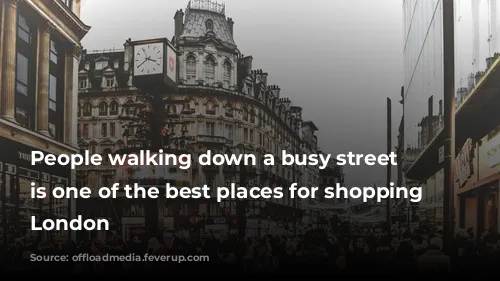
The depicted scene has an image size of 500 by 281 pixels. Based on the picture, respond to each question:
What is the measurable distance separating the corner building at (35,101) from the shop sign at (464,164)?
4199mm

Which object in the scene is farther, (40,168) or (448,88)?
(40,168)

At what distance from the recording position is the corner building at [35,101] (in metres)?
8.06

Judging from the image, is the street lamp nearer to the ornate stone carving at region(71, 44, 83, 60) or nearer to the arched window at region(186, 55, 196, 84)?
the arched window at region(186, 55, 196, 84)

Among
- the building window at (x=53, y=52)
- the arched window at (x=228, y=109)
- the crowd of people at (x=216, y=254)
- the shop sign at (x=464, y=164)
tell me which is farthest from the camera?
the building window at (x=53, y=52)

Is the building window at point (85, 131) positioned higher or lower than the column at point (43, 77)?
lower

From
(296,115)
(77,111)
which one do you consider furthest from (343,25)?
(77,111)

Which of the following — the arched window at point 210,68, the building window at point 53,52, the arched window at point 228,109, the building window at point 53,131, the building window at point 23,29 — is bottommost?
the building window at point 53,131

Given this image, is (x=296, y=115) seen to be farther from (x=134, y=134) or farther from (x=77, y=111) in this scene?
(x=77, y=111)

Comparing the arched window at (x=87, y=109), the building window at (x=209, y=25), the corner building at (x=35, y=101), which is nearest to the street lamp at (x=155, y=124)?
the arched window at (x=87, y=109)

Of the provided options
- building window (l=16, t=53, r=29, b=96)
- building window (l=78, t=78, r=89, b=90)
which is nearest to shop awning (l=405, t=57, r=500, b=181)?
building window (l=78, t=78, r=89, b=90)

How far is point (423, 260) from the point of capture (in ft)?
22.6

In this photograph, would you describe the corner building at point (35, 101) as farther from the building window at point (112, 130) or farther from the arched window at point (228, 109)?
the arched window at point (228, 109)

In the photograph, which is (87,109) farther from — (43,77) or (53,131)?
(43,77)

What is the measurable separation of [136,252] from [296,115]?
2384 mm
